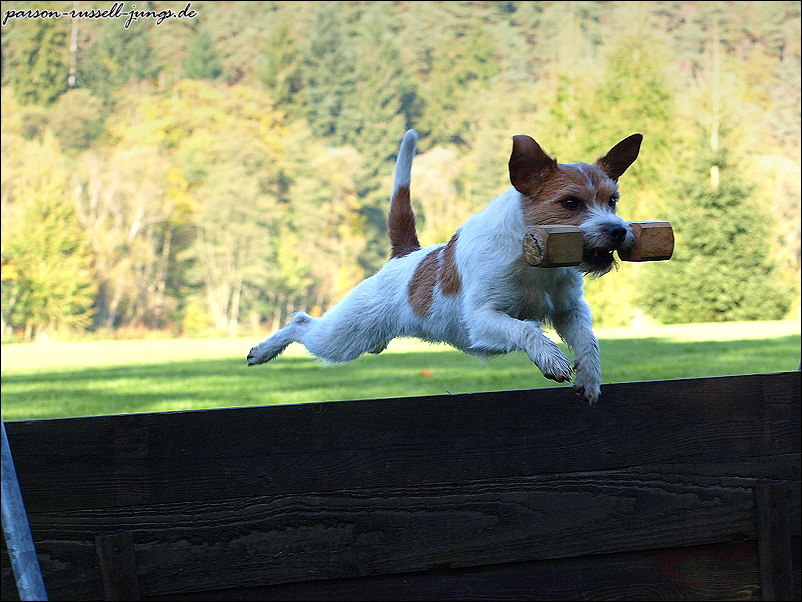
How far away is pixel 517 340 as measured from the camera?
212 centimetres

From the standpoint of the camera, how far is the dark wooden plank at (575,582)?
7.81ft

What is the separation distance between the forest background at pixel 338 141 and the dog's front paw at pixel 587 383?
62.5 feet

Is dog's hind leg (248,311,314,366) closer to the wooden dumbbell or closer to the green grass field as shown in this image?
the wooden dumbbell

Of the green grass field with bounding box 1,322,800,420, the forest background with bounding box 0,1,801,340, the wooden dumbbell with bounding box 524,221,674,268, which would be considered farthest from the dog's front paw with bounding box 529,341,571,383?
the forest background with bounding box 0,1,801,340

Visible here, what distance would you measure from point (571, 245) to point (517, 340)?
31 cm

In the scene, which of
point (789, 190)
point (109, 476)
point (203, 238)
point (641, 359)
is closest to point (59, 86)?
point (203, 238)

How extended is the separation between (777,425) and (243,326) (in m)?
26.6

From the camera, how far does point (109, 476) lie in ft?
7.38

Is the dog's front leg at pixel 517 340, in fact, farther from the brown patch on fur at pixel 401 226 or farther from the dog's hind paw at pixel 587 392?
the brown patch on fur at pixel 401 226

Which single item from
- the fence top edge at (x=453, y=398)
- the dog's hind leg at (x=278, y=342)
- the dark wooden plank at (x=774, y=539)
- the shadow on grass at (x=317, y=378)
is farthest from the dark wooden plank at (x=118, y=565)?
the shadow on grass at (x=317, y=378)

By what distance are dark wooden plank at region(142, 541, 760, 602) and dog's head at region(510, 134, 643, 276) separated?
951 mm

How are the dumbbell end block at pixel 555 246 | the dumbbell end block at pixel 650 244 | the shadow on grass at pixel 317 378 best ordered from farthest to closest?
the shadow on grass at pixel 317 378
the dumbbell end block at pixel 650 244
the dumbbell end block at pixel 555 246

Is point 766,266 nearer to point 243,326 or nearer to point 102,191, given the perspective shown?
point 243,326

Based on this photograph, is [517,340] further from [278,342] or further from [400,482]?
[278,342]
